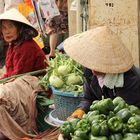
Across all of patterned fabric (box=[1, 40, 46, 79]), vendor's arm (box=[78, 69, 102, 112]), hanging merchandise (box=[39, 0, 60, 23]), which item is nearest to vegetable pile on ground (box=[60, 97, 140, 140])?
vendor's arm (box=[78, 69, 102, 112])

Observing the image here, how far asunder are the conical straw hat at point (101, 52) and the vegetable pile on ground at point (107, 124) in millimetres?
453

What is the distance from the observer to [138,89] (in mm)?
3736

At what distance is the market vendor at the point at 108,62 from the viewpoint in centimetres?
367

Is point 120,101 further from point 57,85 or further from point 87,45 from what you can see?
point 57,85

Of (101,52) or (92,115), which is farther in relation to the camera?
(101,52)

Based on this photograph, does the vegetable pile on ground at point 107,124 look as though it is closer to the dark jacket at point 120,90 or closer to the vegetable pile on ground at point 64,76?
the dark jacket at point 120,90

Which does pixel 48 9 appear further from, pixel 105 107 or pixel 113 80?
pixel 105 107

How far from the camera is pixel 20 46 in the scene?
5.29 metres

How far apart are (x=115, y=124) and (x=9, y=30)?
2.77 metres

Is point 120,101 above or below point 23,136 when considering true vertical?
above

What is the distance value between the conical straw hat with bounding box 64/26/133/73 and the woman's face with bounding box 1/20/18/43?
5.33ft

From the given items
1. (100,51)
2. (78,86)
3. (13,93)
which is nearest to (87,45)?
(100,51)

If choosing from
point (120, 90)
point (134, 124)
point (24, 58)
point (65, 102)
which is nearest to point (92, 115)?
point (134, 124)

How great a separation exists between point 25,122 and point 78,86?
0.72 metres
